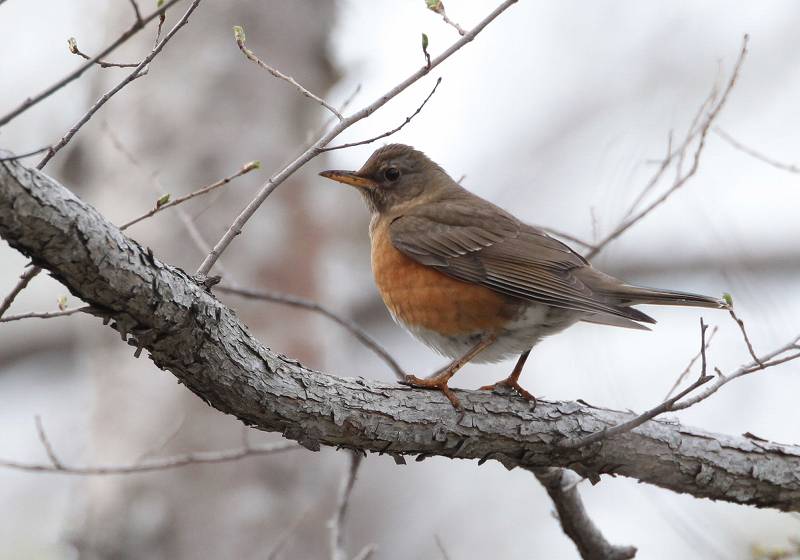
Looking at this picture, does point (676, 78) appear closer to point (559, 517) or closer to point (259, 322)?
point (259, 322)

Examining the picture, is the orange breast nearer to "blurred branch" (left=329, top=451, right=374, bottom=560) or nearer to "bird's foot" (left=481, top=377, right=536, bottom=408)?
"bird's foot" (left=481, top=377, right=536, bottom=408)

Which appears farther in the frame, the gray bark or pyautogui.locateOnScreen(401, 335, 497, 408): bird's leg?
pyautogui.locateOnScreen(401, 335, 497, 408): bird's leg

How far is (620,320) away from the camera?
4.31 meters

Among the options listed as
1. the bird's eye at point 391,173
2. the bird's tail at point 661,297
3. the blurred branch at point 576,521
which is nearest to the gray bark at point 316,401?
the blurred branch at point 576,521

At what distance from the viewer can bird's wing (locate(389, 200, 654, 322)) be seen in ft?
13.8

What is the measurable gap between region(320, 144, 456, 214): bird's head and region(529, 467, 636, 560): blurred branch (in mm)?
2111

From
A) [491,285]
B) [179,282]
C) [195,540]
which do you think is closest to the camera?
[179,282]

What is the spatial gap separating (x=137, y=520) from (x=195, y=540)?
1.26 ft

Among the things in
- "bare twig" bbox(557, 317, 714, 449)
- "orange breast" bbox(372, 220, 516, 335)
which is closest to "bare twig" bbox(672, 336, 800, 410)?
"bare twig" bbox(557, 317, 714, 449)

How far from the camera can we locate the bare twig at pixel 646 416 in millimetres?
2818

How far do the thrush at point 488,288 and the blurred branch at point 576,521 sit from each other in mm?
426

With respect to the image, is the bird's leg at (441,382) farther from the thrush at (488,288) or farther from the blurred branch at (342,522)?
the blurred branch at (342,522)

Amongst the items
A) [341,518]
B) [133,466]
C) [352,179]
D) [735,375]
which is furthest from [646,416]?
[352,179]

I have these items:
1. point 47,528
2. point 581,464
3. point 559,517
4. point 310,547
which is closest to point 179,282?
point 581,464
